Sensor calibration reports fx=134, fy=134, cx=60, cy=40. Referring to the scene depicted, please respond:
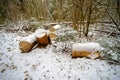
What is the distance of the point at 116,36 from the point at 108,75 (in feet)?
12.0

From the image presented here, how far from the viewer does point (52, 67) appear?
441 cm

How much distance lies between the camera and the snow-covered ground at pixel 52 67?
155 inches

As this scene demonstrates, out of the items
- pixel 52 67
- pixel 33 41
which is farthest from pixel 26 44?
pixel 52 67

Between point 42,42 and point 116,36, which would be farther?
point 116,36

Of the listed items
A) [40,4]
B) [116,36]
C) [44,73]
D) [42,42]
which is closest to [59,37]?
[42,42]

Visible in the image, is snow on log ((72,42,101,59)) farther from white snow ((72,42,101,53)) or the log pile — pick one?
the log pile

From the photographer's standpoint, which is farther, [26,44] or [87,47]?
[26,44]

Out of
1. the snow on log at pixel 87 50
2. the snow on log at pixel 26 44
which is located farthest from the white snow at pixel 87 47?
the snow on log at pixel 26 44

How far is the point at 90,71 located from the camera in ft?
13.4

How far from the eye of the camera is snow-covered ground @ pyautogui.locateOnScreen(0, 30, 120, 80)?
3.95m

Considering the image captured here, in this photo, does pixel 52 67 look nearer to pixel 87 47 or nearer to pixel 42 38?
pixel 87 47

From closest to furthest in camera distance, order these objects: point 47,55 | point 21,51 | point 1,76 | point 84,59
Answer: point 1,76
point 84,59
point 47,55
point 21,51

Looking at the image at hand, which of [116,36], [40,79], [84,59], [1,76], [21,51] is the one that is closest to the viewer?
[40,79]

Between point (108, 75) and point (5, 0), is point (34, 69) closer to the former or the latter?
point (108, 75)
